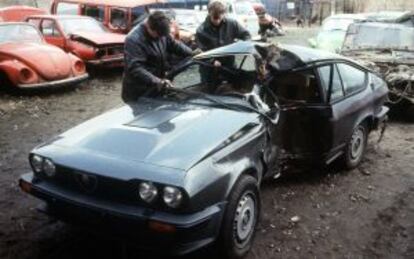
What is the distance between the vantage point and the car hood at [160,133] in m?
3.70

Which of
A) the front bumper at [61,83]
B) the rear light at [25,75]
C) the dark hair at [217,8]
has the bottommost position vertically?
the front bumper at [61,83]

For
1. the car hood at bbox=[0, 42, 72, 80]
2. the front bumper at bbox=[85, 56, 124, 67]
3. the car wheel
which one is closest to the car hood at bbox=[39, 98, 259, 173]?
the car wheel

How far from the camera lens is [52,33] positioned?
471 inches

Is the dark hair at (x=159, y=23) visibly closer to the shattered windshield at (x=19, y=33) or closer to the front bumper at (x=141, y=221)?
the front bumper at (x=141, y=221)

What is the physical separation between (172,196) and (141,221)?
25cm

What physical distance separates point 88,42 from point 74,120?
3613mm

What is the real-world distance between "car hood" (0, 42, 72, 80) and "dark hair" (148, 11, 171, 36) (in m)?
4.94

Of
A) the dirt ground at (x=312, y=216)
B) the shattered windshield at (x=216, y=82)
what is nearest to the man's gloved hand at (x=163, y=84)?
the shattered windshield at (x=216, y=82)

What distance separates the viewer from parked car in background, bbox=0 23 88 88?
957cm

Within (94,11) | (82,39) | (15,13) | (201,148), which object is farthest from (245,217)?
(15,13)

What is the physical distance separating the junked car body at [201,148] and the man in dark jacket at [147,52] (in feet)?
1.73

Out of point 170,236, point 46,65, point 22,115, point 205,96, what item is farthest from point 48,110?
point 170,236

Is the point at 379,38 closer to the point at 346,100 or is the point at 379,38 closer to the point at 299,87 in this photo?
the point at 346,100

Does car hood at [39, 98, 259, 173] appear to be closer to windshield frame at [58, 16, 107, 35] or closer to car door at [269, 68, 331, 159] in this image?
car door at [269, 68, 331, 159]
